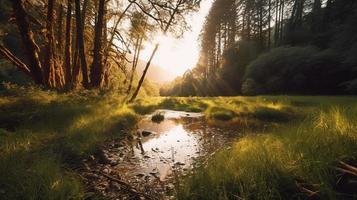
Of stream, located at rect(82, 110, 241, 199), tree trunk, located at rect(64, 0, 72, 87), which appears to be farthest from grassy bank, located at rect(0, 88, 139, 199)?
tree trunk, located at rect(64, 0, 72, 87)

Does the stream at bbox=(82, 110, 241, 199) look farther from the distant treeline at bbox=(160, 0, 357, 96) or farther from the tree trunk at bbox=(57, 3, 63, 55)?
the distant treeline at bbox=(160, 0, 357, 96)

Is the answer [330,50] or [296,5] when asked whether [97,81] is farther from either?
[296,5]

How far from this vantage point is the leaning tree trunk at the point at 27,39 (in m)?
7.58

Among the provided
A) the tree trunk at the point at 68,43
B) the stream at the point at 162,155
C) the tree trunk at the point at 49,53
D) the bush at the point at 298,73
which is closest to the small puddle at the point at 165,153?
the stream at the point at 162,155

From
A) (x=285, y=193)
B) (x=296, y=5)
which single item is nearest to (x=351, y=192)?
(x=285, y=193)

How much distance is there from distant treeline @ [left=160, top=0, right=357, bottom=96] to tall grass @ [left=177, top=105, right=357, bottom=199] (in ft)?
52.8

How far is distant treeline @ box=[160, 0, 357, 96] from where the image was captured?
69.2 feet

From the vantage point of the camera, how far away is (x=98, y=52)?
11.1 m

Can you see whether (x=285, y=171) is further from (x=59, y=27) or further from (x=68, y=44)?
(x=59, y=27)

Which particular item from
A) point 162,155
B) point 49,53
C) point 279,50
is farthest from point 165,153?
point 279,50

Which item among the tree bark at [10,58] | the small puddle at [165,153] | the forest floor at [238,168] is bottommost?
the small puddle at [165,153]

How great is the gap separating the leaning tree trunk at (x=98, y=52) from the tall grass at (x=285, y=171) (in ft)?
31.5

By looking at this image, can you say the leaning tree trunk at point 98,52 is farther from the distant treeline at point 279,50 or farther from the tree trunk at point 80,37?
the distant treeline at point 279,50

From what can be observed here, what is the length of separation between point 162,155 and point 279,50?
26662 millimetres
